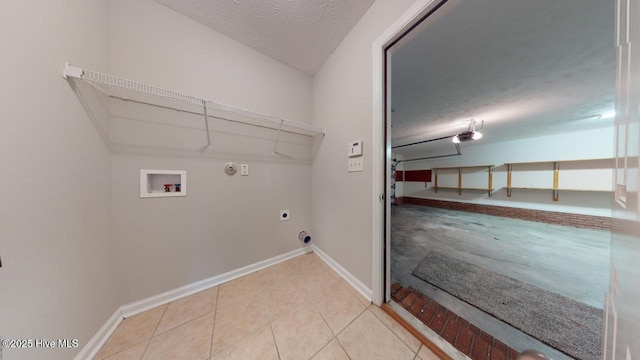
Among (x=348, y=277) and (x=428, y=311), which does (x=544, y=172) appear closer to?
(x=428, y=311)

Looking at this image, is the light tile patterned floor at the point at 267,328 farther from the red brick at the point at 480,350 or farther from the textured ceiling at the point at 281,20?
the textured ceiling at the point at 281,20

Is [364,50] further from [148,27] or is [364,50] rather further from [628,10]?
[148,27]

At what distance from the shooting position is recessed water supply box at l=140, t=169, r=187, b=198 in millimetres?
1258

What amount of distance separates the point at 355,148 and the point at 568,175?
616 cm

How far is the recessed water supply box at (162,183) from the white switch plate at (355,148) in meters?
1.42

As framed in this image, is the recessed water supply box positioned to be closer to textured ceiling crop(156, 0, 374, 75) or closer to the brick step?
textured ceiling crop(156, 0, 374, 75)

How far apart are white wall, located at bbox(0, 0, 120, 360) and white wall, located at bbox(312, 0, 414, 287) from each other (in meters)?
1.67

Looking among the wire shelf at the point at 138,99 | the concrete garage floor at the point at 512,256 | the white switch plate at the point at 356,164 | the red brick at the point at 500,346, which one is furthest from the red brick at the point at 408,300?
the wire shelf at the point at 138,99

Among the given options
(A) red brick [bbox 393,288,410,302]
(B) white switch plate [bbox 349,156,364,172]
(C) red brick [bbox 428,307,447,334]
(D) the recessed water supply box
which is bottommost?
(C) red brick [bbox 428,307,447,334]

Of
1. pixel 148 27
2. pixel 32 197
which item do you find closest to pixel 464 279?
pixel 32 197

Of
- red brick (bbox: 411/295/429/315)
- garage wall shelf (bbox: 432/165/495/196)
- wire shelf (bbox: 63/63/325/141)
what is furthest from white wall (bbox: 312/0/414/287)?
garage wall shelf (bbox: 432/165/495/196)

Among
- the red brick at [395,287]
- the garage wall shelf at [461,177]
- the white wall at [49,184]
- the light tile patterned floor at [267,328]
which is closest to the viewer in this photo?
the white wall at [49,184]

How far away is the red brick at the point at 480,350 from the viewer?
0.95 m

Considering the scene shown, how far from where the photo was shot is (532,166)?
4.33 meters
